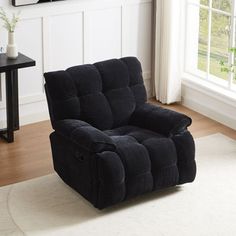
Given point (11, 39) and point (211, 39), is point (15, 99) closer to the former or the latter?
point (11, 39)

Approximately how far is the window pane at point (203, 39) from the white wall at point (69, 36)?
18.5 inches

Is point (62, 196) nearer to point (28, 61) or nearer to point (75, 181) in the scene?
point (75, 181)

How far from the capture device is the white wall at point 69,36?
584 centimetres

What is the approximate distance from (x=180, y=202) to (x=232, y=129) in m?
1.45

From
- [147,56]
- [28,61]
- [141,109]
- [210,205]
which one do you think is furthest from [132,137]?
[147,56]

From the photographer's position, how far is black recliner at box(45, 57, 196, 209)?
14.8ft

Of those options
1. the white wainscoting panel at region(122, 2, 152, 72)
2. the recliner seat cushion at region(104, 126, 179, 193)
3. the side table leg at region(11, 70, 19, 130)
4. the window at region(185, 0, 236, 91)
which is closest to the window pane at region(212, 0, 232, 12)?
the window at region(185, 0, 236, 91)

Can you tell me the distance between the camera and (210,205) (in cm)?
472

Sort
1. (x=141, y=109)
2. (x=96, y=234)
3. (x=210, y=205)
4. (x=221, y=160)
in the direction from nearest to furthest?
(x=96, y=234)
(x=210, y=205)
(x=141, y=109)
(x=221, y=160)

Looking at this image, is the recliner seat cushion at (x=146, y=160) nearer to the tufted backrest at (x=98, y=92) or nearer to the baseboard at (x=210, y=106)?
the tufted backrest at (x=98, y=92)

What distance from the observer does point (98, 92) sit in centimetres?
496

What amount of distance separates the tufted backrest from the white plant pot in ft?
2.54

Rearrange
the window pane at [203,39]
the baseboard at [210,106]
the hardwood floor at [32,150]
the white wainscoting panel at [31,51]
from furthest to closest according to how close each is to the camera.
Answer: the window pane at [203,39]
the baseboard at [210,106]
the white wainscoting panel at [31,51]
the hardwood floor at [32,150]

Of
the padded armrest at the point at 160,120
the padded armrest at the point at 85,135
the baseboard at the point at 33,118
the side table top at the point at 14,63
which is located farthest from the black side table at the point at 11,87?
the padded armrest at the point at 160,120
